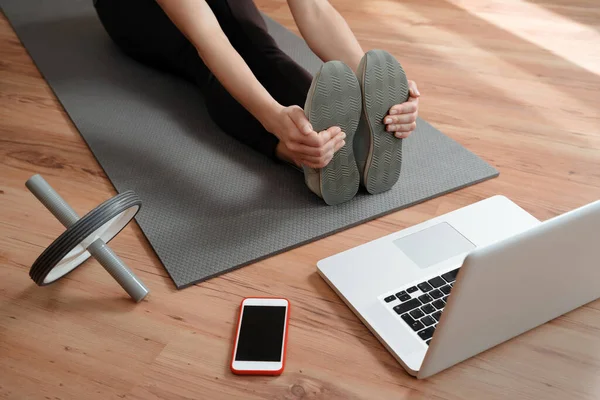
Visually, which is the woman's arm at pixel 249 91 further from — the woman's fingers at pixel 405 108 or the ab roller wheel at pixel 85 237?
the ab roller wheel at pixel 85 237

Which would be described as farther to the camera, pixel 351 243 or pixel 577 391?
pixel 351 243

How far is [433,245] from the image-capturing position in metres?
1.21

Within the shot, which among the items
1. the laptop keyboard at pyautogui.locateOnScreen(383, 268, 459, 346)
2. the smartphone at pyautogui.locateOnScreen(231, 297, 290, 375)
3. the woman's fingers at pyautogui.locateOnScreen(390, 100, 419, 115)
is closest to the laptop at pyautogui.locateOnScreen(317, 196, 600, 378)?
the laptop keyboard at pyautogui.locateOnScreen(383, 268, 459, 346)

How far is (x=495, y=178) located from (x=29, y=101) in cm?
120

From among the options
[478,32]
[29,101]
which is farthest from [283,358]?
[478,32]

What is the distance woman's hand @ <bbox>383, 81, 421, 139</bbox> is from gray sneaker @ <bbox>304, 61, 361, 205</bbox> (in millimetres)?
67

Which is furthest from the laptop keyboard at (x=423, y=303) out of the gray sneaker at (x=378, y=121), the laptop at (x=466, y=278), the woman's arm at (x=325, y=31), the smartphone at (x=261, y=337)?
the woman's arm at (x=325, y=31)

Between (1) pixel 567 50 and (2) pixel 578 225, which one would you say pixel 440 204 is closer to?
(2) pixel 578 225

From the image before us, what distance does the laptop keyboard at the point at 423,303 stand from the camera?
1.02 meters

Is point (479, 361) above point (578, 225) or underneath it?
underneath

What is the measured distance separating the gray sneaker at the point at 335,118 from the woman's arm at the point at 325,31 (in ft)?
0.77

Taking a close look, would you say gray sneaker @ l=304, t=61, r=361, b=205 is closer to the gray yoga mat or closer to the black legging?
the gray yoga mat

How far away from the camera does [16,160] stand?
1472mm

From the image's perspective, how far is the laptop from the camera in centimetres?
81
